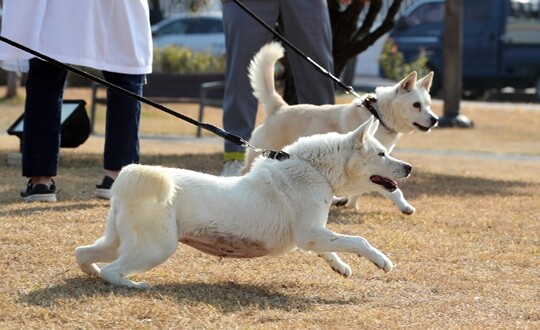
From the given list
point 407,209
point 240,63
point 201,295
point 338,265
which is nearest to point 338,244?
point 338,265

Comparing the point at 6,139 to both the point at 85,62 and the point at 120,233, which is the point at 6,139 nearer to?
the point at 85,62

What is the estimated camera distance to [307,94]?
764 centimetres

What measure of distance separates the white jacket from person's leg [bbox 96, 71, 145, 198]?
10 cm

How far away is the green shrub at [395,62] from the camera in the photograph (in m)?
21.8

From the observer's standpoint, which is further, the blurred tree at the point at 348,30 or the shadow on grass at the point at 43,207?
the blurred tree at the point at 348,30

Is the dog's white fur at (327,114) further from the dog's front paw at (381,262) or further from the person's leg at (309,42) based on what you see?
the dog's front paw at (381,262)

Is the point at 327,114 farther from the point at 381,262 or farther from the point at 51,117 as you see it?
the point at 381,262

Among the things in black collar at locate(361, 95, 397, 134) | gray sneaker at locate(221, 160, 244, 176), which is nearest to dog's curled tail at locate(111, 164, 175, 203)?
black collar at locate(361, 95, 397, 134)

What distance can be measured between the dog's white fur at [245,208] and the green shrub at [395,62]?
16951 mm

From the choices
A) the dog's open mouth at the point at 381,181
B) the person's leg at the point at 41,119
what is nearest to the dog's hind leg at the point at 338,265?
the dog's open mouth at the point at 381,181

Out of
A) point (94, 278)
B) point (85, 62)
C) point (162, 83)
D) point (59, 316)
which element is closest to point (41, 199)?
point (85, 62)

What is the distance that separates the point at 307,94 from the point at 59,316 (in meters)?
4.06

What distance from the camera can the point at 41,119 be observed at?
6.13 meters

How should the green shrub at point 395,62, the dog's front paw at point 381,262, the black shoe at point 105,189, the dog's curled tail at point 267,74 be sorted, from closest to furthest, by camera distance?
the dog's front paw at point 381,262, the black shoe at point 105,189, the dog's curled tail at point 267,74, the green shrub at point 395,62
